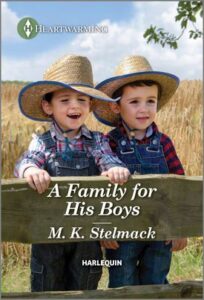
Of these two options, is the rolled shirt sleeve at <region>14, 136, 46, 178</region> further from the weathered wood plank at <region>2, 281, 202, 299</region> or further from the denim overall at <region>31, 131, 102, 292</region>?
the weathered wood plank at <region>2, 281, 202, 299</region>

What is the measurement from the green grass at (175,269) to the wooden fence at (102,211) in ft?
3.41

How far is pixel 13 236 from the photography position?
5.36ft

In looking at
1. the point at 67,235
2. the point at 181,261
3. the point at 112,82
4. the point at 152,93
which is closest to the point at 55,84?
the point at 112,82

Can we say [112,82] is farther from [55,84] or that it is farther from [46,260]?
[46,260]

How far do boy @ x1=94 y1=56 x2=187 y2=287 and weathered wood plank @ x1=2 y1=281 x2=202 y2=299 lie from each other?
17cm

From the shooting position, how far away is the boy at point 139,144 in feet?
6.27

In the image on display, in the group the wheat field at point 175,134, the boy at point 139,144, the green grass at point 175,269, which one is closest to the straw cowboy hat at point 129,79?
the boy at point 139,144

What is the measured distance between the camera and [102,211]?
1.66m

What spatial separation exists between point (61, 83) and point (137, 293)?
74 centimetres

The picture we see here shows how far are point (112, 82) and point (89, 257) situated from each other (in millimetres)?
634

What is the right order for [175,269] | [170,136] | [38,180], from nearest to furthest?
[38,180], [175,269], [170,136]

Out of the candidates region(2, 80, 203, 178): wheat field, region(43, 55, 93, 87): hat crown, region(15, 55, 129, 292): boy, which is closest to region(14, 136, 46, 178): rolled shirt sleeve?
region(15, 55, 129, 292): boy

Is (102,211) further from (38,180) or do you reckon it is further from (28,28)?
(28,28)

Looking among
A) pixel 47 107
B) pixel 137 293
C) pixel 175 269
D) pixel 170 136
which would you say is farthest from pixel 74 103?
pixel 170 136
